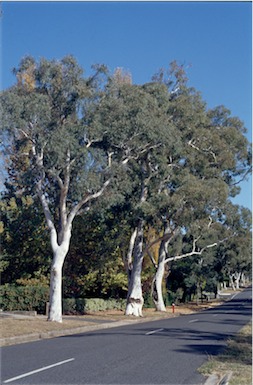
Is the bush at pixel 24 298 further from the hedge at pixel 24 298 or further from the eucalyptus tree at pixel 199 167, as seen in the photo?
the eucalyptus tree at pixel 199 167

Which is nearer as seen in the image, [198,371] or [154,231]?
[198,371]

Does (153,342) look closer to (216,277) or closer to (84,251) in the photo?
(84,251)

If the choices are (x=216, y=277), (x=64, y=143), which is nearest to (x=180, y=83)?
(x=64, y=143)

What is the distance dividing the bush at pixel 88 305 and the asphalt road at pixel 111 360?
57.1ft

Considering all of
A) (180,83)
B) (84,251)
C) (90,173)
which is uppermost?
(180,83)

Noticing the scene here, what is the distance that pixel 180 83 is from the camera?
39938 millimetres

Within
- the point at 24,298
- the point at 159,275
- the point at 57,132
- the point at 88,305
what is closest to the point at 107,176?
the point at 57,132

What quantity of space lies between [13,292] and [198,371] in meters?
24.7

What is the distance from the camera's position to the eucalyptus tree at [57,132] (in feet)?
85.0

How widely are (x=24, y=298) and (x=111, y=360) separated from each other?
74.6 ft

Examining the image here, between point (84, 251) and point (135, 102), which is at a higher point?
point (135, 102)

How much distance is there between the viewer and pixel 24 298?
35.7 metres

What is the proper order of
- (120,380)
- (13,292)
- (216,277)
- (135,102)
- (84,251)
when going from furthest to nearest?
1. (216,277)
2. (84,251)
3. (13,292)
4. (135,102)
5. (120,380)

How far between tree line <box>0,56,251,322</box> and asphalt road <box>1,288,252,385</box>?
29.6 feet
